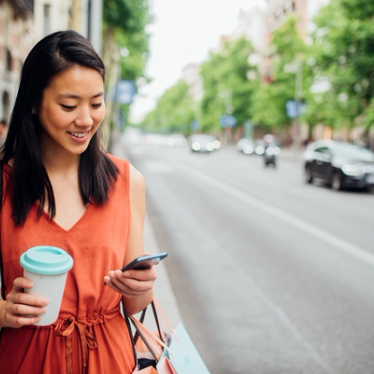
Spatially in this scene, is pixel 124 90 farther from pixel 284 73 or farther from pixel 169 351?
pixel 169 351

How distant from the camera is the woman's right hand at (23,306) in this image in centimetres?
132

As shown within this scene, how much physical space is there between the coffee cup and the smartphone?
0.17 metres

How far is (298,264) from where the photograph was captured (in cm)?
686

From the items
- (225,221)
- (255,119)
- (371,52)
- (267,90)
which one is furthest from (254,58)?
(225,221)

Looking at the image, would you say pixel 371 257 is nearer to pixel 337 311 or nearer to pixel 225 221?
pixel 337 311

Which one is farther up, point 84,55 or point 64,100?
point 84,55

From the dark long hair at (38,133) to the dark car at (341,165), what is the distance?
50.2 feet

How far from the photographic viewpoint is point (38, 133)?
1.67m

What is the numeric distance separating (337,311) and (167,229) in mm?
4763

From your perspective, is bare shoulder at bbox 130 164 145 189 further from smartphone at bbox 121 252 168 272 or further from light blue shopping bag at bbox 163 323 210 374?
light blue shopping bag at bbox 163 323 210 374

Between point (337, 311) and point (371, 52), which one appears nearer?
point (337, 311)

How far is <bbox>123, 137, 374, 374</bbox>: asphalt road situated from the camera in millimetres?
4078

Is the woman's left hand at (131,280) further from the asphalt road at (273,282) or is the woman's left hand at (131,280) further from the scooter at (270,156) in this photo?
the scooter at (270,156)

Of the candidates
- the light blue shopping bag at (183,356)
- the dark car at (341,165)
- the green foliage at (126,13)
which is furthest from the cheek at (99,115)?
the green foliage at (126,13)
